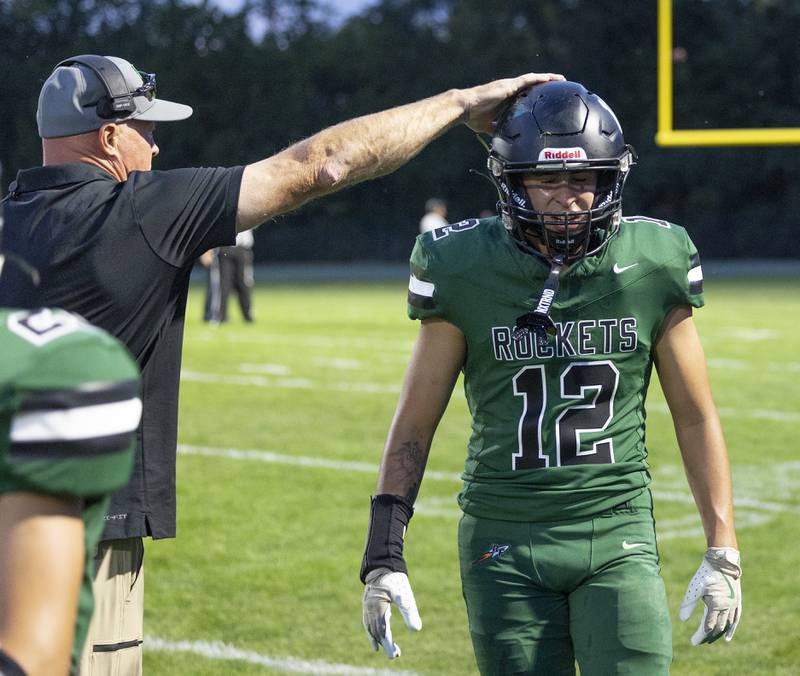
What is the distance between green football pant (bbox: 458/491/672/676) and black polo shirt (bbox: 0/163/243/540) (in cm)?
72

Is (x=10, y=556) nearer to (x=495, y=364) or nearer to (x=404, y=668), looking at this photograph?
(x=495, y=364)

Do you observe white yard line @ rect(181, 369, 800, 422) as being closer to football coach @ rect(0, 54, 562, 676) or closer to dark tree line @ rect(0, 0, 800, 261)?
football coach @ rect(0, 54, 562, 676)

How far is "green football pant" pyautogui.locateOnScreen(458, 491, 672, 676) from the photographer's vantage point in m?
2.88

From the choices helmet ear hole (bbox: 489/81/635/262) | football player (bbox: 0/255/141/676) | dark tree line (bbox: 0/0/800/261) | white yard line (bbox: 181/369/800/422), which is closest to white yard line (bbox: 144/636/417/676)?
helmet ear hole (bbox: 489/81/635/262)

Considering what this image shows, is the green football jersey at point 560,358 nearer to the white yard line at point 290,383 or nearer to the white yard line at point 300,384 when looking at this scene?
the white yard line at point 300,384

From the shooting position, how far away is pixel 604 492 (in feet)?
9.94

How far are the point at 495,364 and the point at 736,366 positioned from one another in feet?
34.3

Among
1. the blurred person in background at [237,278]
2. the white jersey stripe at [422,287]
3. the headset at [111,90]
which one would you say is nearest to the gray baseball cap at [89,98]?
the headset at [111,90]

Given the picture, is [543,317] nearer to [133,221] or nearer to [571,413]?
[571,413]

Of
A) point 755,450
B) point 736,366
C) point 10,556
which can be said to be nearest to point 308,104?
point 736,366

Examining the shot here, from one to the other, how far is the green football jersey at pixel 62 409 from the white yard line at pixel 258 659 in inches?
130

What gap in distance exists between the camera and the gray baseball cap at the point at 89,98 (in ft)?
9.98

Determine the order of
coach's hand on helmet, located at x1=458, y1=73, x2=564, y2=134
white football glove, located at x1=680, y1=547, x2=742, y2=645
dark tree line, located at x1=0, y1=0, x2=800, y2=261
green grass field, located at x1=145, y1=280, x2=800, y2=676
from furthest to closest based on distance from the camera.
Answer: dark tree line, located at x1=0, y1=0, x2=800, y2=261 → green grass field, located at x1=145, y1=280, x2=800, y2=676 → coach's hand on helmet, located at x1=458, y1=73, x2=564, y2=134 → white football glove, located at x1=680, y1=547, x2=742, y2=645

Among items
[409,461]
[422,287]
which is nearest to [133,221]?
[422,287]
